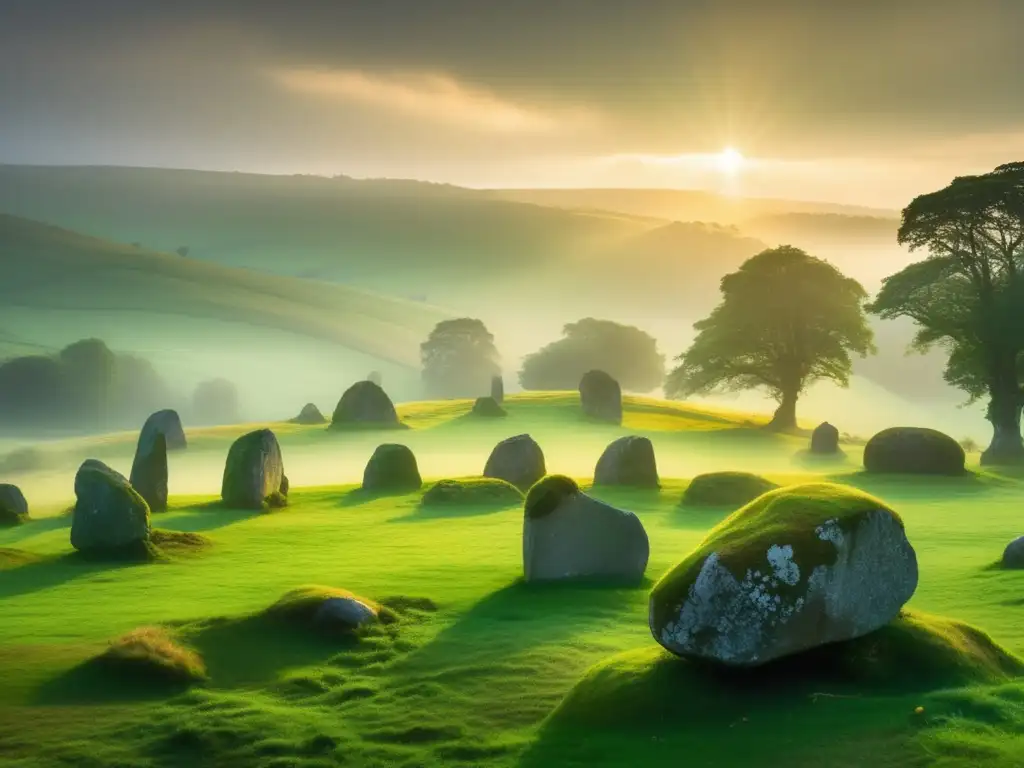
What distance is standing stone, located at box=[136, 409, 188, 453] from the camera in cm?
4000

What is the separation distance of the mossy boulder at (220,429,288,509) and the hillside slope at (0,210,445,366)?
4563 inches

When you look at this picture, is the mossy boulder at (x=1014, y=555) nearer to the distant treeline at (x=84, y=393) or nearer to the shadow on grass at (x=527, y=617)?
the shadow on grass at (x=527, y=617)

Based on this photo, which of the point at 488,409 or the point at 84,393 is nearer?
the point at 488,409

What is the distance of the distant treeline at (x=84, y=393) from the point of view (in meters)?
108

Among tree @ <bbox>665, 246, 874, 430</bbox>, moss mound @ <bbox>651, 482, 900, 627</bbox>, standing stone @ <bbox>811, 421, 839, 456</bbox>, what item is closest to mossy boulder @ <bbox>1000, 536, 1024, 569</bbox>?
moss mound @ <bbox>651, 482, 900, 627</bbox>

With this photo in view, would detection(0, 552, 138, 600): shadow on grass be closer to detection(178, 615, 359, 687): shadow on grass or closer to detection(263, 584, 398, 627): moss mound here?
detection(178, 615, 359, 687): shadow on grass

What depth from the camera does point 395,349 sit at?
176m

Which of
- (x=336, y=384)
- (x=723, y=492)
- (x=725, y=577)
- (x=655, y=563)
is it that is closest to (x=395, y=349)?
(x=336, y=384)

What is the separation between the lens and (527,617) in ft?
71.0

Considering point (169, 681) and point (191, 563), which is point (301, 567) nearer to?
point (191, 563)

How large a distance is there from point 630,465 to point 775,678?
27833 millimetres

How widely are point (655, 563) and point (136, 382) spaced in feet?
348

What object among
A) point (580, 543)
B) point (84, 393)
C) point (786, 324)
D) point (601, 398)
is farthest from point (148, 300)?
point (580, 543)

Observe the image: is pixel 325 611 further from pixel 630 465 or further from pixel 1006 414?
pixel 1006 414
